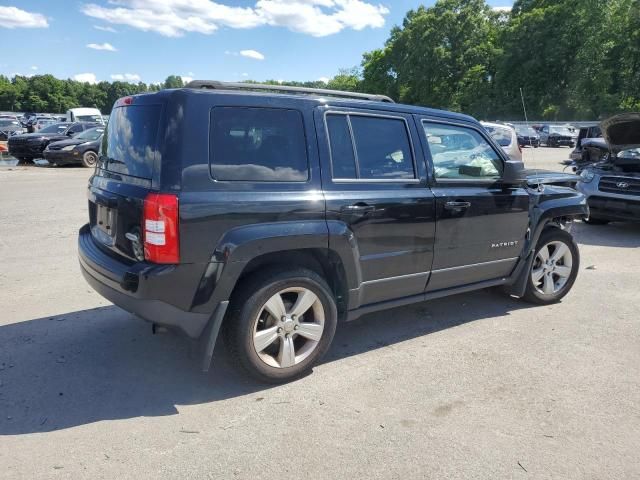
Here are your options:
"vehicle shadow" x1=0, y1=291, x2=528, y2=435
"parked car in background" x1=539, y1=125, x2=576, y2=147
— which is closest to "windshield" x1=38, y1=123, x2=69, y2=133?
"vehicle shadow" x1=0, y1=291, x2=528, y2=435

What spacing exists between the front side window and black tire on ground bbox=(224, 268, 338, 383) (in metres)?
1.43

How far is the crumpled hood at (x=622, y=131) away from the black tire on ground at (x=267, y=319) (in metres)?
6.67

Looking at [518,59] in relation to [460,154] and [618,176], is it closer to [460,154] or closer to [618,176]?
[618,176]

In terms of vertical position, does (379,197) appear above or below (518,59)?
below

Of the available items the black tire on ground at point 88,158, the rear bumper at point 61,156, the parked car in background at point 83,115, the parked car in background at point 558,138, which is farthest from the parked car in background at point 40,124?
the parked car in background at point 558,138

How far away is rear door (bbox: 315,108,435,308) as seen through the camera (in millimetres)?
3529

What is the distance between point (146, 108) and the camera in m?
3.19

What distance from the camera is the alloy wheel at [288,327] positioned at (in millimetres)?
3336

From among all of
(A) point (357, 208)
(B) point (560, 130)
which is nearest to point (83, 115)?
(B) point (560, 130)

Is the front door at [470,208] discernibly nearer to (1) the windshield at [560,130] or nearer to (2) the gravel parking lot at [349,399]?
(2) the gravel parking lot at [349,399]

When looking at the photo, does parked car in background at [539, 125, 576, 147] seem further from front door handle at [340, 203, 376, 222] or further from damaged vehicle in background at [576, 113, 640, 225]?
front door handle at [340, 203, 376, 222]

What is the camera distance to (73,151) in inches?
719

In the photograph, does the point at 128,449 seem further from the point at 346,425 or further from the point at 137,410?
the point at 346,425

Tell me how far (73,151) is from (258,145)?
17.4 meters
